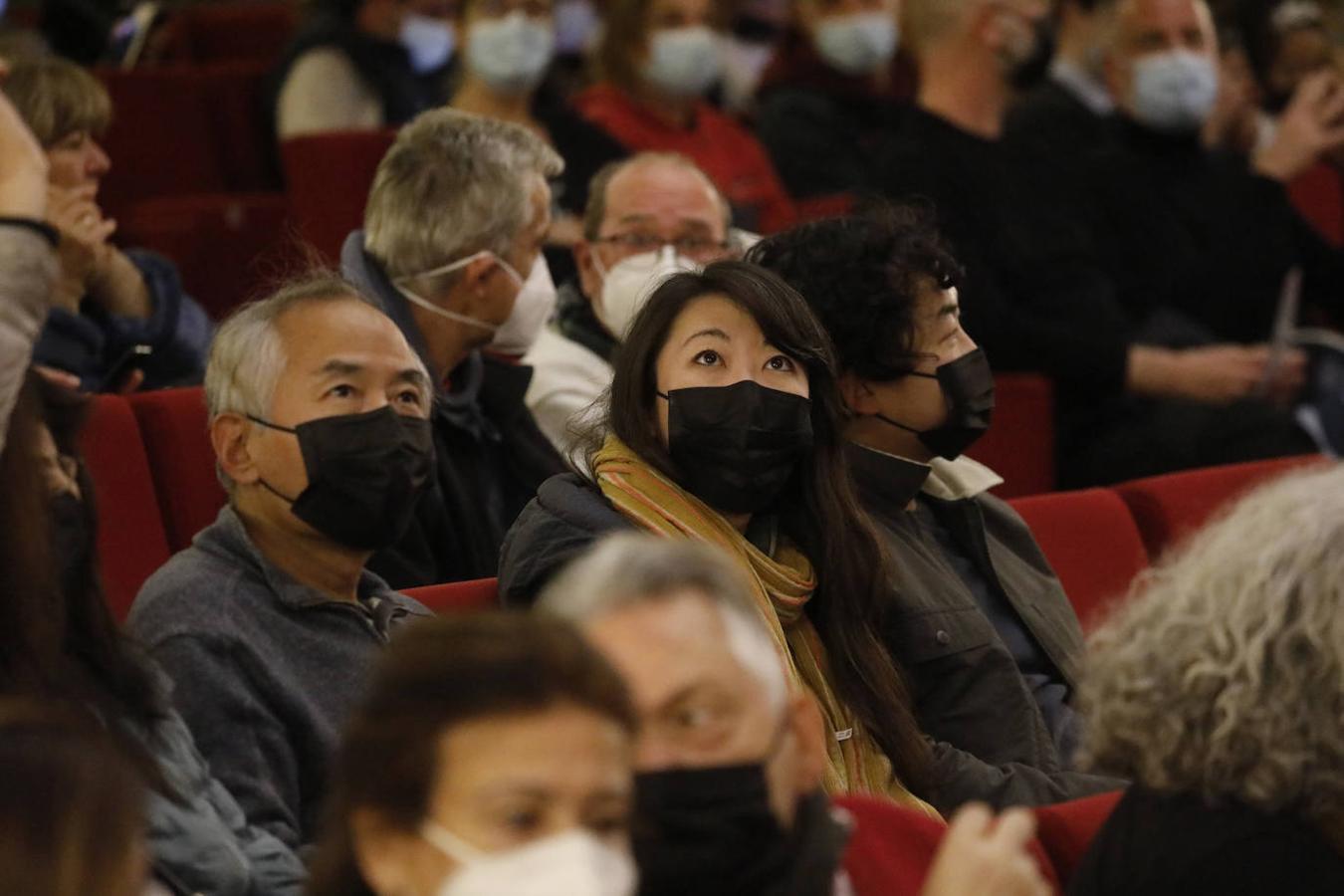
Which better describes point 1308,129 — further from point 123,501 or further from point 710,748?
point 710,748

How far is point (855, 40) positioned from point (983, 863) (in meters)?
4.15

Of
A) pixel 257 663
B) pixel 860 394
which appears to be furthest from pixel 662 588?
pixel 860 394

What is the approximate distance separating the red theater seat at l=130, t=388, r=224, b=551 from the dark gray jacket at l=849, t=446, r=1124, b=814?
0.93 metres

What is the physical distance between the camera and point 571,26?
6.01 meters

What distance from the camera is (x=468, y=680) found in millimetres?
1268

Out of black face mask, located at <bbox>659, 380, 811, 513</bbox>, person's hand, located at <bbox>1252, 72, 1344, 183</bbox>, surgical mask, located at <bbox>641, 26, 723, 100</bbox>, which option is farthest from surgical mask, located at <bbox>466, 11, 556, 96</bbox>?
black face mask, located at <bbox>659, 380, 811, 513</bbox>

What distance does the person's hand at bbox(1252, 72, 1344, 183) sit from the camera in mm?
4863

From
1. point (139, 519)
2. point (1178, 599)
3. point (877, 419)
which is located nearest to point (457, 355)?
point (139, 519)

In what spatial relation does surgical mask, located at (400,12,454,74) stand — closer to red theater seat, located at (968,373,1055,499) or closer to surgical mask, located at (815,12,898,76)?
surgical mask, located at (815,12,898,76)

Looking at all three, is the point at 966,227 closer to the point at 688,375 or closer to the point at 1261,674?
the point at 688,375

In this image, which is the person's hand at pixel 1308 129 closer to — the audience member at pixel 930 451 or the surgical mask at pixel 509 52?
the surgical mask at pixel 509 52

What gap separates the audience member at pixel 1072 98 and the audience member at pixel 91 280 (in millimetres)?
1850

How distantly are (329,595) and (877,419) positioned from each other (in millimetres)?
767

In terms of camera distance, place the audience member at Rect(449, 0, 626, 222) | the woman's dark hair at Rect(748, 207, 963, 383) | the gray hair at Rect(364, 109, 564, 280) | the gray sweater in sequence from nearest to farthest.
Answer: the gray sweater, the woman's dark hair at Rect(748, 207, 963, 383), the gray hair at Rect(364, 109, 564, 280), the audience member at Rect(449, 0, 626, 222)
